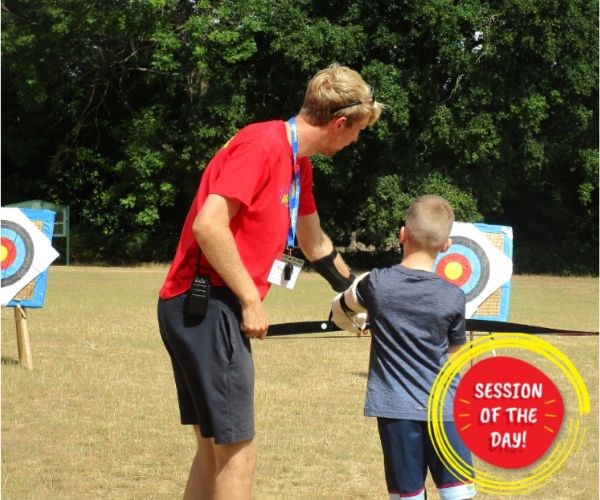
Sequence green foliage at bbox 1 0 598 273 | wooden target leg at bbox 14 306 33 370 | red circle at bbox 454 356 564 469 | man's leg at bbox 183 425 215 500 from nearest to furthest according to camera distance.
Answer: red circle at bbox 454 356 564 469 → man's leg at bbox 183 425 215 500 → wooden target leg at bbox 14 306 33 370 → green foliage at bbox 1 0 598 273

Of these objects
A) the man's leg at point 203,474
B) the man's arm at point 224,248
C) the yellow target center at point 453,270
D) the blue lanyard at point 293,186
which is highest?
the blue lanyard at point 293,186

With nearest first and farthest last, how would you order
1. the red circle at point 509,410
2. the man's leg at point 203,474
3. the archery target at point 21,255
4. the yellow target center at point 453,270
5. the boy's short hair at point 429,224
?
the red circle at point 509,410
the boy's short hair at point 429,224
the man's leg at point 203,474
the yellow target center at point 453,270
the archery target at point 21,255

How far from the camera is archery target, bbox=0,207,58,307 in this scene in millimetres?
8055

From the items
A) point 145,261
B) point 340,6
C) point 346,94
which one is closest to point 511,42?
point 340,6

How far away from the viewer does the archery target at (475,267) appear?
24.2 feet

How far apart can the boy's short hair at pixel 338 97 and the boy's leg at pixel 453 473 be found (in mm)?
1017

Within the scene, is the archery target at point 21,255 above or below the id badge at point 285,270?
below

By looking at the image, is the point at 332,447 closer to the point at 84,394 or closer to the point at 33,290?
the point at 84,394

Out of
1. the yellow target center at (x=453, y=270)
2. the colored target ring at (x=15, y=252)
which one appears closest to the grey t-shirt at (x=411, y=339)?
the yellow target center at (x=453, y=270)

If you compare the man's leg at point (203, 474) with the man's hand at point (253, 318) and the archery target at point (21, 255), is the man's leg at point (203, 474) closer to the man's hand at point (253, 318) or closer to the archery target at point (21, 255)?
the man's hand at point (253, 318)

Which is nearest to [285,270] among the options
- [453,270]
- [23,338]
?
[453,270]

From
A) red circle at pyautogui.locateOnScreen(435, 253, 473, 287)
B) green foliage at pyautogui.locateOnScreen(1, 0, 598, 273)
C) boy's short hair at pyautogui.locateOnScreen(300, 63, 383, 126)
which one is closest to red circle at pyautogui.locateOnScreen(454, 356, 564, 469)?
boy's short hair at pyautogui.locateOnScreen(300, 63, 383, 126)

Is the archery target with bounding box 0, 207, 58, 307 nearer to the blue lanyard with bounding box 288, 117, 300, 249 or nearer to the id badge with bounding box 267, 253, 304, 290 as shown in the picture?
the id badge with bounding box 267, 253, 304, 290

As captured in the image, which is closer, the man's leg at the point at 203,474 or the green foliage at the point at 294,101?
the man's leg at the point at 203,474
